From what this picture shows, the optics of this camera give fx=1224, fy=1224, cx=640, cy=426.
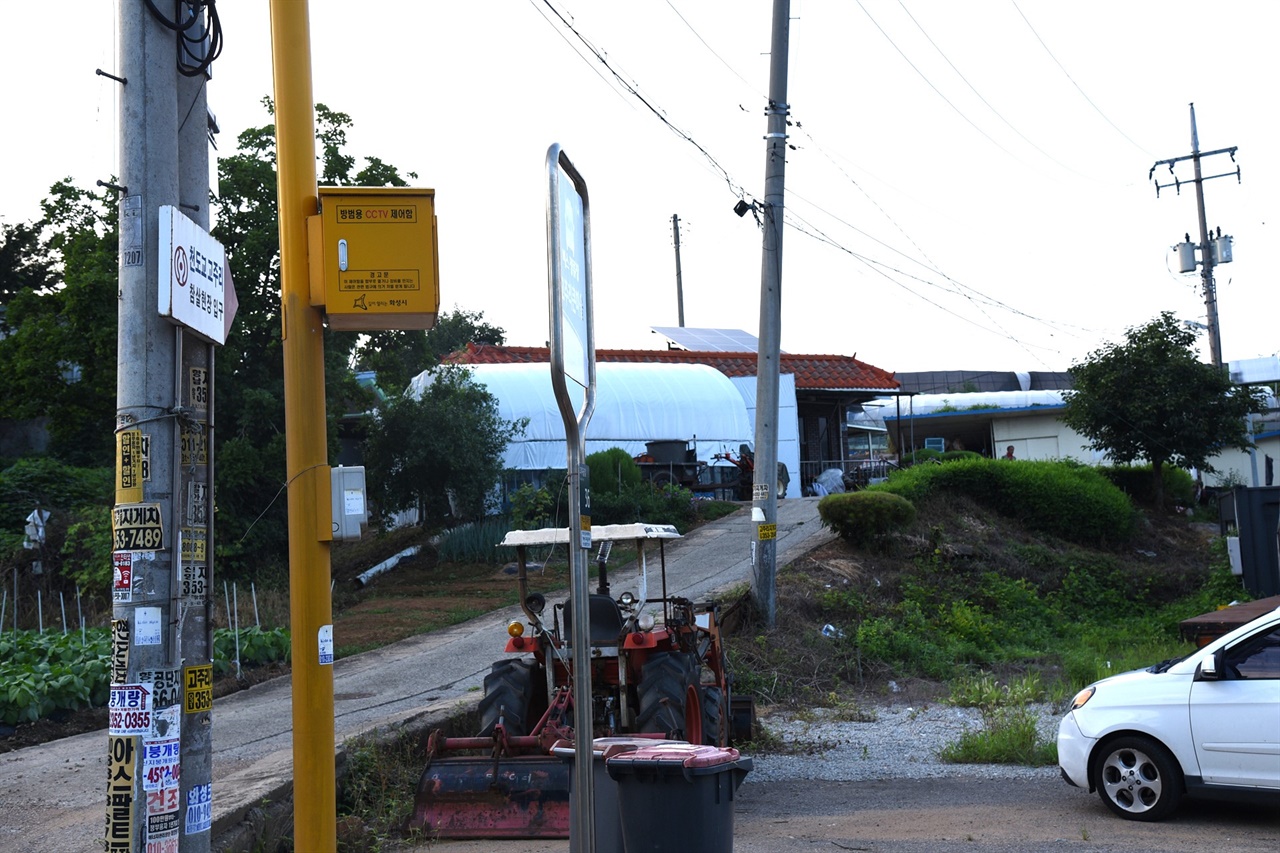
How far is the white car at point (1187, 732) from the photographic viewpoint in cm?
875

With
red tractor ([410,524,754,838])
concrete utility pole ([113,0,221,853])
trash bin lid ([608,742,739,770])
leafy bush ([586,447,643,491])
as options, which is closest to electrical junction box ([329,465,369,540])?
concrete utility pole ([113,0,221,853])

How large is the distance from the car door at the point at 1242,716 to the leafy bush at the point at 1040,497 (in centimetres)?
1793

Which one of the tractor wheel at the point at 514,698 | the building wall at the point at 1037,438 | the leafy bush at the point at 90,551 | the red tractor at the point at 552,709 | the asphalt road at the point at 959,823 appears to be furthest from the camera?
the building wall at the point at 1037,438

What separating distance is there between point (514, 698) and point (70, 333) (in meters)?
17.5

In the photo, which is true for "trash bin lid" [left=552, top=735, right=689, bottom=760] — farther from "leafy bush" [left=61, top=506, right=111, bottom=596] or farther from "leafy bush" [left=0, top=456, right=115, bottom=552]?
"leafy bush" [left=0, top=456, right=115, bottom=552]

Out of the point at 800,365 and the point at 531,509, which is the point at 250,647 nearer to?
the point at 531,509

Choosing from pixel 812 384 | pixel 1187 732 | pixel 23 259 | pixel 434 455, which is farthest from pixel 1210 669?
pixel 23 259

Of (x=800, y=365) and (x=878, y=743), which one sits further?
(x=800, y=365)

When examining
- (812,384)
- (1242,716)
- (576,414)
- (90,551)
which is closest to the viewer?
(576,414)

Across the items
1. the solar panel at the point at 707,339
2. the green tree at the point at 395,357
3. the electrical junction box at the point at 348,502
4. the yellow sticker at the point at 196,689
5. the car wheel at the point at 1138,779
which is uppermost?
the solar panel at the point at 707,339

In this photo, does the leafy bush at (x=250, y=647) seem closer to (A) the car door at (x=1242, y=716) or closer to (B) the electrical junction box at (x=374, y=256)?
(A) the car door at (x=1242, y=716)

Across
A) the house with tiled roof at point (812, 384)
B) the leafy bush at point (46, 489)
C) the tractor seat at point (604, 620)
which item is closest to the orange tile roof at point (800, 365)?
the house with tiled roof at point (812, 384)

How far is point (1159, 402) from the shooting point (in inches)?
1237

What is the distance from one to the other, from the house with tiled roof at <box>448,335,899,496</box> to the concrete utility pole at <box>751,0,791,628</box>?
21.7 meters
